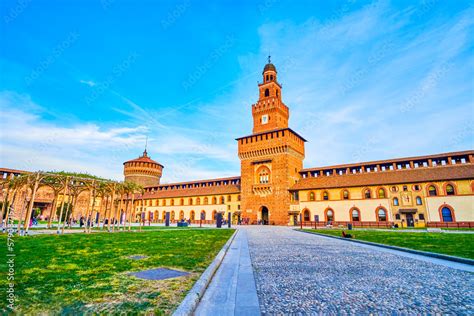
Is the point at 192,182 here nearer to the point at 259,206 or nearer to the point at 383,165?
the point at 259,206

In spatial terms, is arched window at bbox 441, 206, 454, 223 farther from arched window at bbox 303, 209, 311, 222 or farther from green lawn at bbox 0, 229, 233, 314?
green lawn at bbox 0, 229, 233, 314

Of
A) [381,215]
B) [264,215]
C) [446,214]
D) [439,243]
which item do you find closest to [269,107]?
[264,215]

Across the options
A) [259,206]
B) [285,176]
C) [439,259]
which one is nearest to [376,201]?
[285,176]

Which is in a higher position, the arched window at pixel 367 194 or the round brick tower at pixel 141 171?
the round brick tower at pixel 141 171

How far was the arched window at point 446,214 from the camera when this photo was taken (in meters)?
30.0

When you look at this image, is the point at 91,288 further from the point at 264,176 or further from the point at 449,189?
the point at 264,176

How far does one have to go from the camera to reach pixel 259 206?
42281 mm

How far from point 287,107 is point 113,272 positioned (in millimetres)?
50047

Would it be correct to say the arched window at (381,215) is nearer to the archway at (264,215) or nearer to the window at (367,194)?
the window at (367,194)

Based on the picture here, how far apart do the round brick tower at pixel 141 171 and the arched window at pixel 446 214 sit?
58.3 metres

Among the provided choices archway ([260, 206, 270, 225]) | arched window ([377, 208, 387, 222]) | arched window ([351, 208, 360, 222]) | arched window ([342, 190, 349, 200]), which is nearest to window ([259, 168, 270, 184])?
archway ([260, 206, 270, 225])

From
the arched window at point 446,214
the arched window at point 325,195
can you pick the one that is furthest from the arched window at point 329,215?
the arched window at point 446,214

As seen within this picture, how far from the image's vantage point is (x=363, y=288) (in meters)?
4.40

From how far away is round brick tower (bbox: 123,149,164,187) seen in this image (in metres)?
66.2
